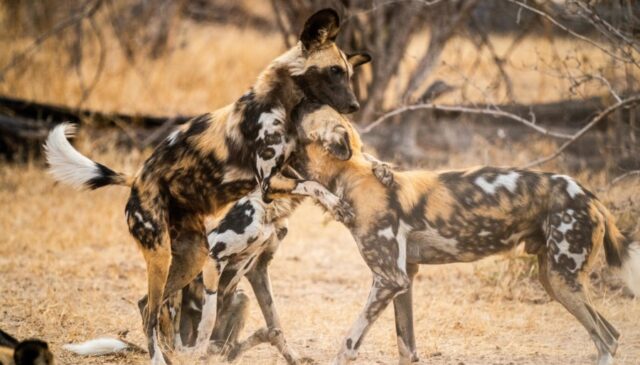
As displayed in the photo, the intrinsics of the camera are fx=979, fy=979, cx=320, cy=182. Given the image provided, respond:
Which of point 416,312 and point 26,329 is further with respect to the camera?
point 416,312

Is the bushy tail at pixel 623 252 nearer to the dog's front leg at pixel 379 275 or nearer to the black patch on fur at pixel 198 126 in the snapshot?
the dog's front leg at pixel 379 275

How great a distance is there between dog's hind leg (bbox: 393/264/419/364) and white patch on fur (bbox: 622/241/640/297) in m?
0.88

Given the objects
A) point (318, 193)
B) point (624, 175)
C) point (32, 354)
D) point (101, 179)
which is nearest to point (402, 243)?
point (318, 193)

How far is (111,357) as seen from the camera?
428 centimetres

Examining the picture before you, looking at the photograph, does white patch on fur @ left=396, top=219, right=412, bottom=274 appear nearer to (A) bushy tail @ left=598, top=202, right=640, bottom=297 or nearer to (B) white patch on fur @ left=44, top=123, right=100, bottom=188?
(A) bushy tail @ left=598, top=202, right=640, bottom=297

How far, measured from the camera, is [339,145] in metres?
4.12

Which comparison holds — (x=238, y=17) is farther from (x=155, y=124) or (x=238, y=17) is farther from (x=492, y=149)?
(x=492, y=149)

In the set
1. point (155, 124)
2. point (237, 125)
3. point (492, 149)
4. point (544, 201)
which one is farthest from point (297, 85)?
point (155, 124)

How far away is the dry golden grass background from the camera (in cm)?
457

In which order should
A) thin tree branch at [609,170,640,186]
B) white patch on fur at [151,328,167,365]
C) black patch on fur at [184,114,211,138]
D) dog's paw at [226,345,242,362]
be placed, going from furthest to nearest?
1. thin tree branch at [609,170,640,186]
2. black patch on fur at [184,114,211,138]
3. dog's paw at [226,345,242,362]
4. white patch on fur at [151,328,167,365]

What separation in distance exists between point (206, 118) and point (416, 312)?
1.53 meters

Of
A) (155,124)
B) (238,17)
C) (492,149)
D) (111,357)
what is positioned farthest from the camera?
(238,17)

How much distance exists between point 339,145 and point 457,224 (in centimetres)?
59

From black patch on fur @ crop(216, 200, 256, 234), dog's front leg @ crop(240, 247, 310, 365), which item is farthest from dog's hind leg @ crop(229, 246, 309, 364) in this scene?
black patch on fur @ crop(216, 200, 256, 234)
